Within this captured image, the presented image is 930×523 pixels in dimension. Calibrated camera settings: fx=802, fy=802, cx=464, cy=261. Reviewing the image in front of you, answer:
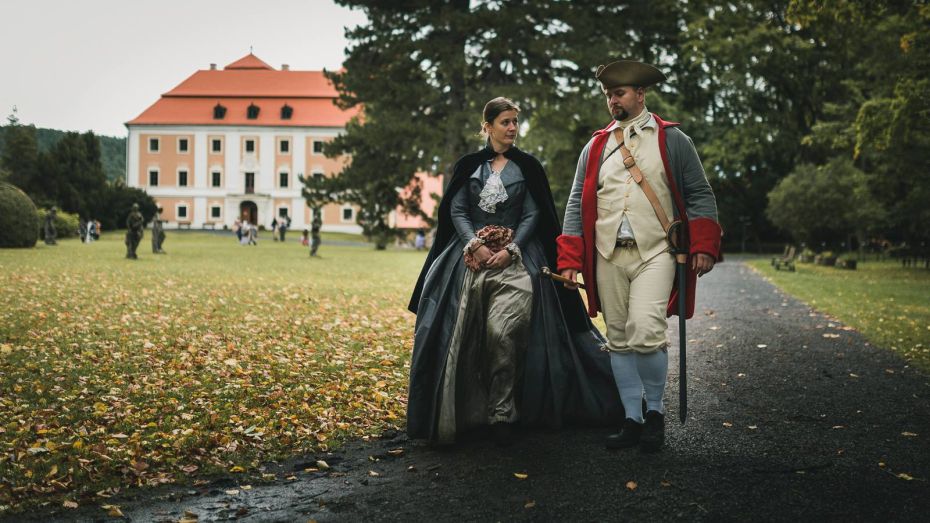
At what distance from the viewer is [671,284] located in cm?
444

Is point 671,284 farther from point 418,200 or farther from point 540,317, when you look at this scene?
point 418,200

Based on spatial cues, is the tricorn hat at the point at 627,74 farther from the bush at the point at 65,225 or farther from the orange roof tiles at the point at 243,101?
the orange roof tiles at the point at 243,101

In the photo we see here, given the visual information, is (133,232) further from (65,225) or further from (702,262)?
(702,262)

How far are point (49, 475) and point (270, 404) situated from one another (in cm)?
197

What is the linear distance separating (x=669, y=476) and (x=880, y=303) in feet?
39.2

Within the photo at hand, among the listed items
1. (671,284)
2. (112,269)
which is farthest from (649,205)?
(112,269)

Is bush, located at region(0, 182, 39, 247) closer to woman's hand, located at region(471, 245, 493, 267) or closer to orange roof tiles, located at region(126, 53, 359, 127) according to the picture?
woman's hand, located at region(471, 245, 493, 267)

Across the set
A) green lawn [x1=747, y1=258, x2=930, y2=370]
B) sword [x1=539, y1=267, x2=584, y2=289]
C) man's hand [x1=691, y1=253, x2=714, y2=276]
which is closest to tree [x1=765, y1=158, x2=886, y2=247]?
green lawn [x1=747, y1=258, x2=930, y2=370]

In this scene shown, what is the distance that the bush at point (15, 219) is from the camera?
29141mm

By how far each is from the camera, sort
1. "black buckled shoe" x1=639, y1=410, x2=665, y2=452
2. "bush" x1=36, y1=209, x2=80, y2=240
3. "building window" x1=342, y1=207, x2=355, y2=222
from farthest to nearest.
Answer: "building window" x1=342, y1=207, x2=355, y2=222, "bush" x1=36, y1=209, x2=80, y2=240, "black buckled shoe" x1=639, y1=410, x2=665, y2=452

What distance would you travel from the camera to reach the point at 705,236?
433 cm

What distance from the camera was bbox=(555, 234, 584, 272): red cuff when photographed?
452cm

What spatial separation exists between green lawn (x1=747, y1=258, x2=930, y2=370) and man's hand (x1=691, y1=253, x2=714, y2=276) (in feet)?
14.0

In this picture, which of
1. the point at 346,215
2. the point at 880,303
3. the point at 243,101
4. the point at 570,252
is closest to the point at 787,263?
the point at 880,303
